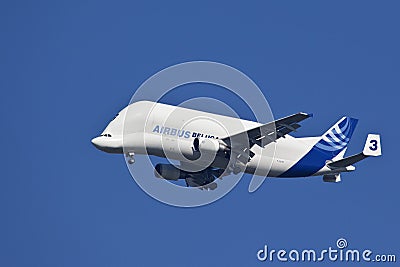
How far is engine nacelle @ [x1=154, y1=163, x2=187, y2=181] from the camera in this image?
66.0 metres

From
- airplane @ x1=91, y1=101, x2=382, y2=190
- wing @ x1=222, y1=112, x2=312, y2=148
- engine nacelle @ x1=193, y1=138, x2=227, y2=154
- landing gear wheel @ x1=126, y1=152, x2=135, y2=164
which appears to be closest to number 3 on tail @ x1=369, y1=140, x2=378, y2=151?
airplane @ x1=91, y1=101, x2=382, y2=190

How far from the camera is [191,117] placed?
6144cm

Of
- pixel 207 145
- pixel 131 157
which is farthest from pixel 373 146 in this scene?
pixel 131 157

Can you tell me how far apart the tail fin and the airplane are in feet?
8.65

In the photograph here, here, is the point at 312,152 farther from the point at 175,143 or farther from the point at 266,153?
the point at 175,143

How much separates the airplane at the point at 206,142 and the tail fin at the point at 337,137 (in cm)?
264

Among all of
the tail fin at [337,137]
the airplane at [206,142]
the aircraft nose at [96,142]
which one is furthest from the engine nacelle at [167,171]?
the tail fin at [337,137]

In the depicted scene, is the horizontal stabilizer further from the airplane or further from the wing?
the wing

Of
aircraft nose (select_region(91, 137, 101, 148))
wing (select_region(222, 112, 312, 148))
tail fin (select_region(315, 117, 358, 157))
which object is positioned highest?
tail fin (select_region(315, 117, 358, 157))

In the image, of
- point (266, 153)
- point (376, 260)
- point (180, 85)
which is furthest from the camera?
point (266, 153)

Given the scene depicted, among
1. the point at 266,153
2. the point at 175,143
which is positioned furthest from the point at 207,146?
the point at 266,153

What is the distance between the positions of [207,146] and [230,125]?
325 cm

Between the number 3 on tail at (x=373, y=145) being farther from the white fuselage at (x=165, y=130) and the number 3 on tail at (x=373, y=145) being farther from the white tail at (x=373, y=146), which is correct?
the white fuselage at (x=165, y=130)

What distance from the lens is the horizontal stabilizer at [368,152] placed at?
6380cm
